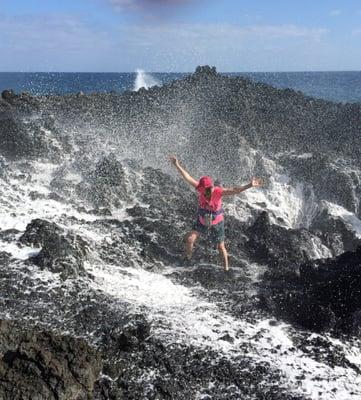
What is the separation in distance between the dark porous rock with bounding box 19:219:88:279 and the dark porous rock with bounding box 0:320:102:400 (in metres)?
2.06

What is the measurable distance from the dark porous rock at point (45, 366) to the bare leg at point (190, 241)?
3677 mm

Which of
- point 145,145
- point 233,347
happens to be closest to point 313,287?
point 233,347

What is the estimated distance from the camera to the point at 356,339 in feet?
24.1

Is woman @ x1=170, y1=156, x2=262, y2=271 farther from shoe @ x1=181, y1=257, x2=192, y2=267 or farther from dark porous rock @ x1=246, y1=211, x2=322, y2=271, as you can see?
dark porous rock @ x1=246, y1=211, x2=322, y2=271

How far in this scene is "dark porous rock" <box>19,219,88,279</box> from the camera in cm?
818

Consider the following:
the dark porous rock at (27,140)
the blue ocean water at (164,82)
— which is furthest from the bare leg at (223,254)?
the blue ocean water at (164,82)

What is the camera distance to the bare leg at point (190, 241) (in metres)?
9.31

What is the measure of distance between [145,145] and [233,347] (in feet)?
31.8

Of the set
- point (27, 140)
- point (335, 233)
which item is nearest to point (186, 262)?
point (335, 233)

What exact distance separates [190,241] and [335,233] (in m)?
5.73

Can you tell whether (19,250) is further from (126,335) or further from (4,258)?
(126,335)

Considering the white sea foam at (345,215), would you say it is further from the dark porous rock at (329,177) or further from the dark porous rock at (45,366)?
the dark porous rock at (45,366)

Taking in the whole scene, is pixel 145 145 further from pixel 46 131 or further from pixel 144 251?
pixel 144 251

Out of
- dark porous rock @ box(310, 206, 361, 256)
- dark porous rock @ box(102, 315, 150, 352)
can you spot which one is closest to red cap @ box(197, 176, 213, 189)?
dark porous rock @ box(102, 315, 150, 352)
